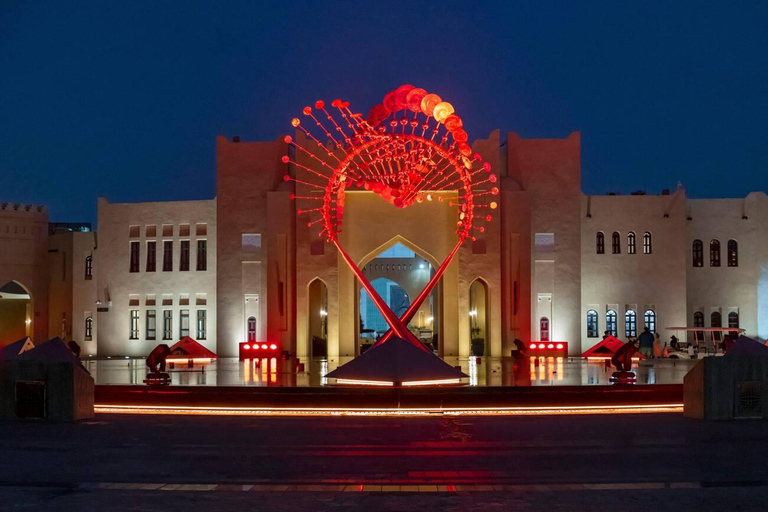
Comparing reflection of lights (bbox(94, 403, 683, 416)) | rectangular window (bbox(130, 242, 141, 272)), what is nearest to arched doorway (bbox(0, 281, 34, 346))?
rectangular window (bbox(130, 242, 141, 272))

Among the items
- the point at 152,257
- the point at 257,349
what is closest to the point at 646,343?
the point at 257,349

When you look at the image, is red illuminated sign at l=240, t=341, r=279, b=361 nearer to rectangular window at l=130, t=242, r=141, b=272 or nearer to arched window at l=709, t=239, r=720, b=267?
rectangular window at l=130, t=242, r=141, b=272

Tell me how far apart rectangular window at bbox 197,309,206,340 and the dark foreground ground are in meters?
18.9

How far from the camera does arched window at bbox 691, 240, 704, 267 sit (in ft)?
103

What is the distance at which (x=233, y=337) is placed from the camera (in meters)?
29.0

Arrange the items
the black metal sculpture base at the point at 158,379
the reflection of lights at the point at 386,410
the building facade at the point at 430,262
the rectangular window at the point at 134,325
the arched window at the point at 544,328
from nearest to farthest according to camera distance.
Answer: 1. the reflection of lights at the point at 386,410
2. the black metal sculpture base at the point at 158,379
3. the building facade at the point at 430,262
4. the arched window at the point at 544,328
5. the rectangular window at the point at 134,325

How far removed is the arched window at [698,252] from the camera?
1241 inches

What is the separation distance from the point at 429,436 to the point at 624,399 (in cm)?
518

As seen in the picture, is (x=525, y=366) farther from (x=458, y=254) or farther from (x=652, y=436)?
(x=652, y=436)

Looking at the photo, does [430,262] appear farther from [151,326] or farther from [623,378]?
[623,378]

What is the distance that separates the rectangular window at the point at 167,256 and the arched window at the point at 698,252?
1775cm

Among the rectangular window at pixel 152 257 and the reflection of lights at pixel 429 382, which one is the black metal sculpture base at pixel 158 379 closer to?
the reflection of lights at pixel 429 382

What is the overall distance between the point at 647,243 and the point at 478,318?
22.2ft

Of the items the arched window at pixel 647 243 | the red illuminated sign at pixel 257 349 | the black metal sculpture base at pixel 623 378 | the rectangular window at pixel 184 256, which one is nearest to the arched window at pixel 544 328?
the arched window at pixel 647 243
